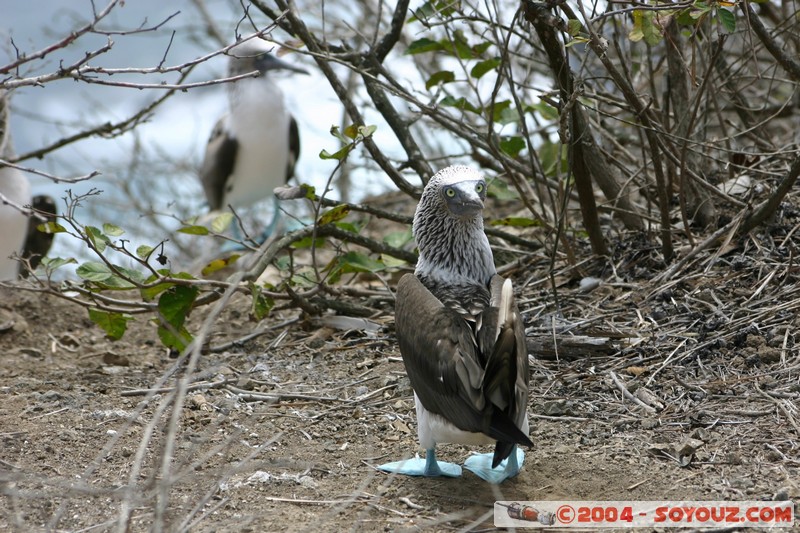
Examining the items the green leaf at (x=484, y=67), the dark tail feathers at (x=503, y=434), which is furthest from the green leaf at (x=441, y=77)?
the dark tail feathers at (x=503, y=434)

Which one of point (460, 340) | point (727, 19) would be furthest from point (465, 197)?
point (727, 19)

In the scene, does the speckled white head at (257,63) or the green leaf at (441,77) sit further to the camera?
the speckled white head at (257,63)

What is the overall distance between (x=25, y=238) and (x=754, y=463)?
529 centimetres

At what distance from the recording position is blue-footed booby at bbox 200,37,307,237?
821cm

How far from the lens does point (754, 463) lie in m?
3.04

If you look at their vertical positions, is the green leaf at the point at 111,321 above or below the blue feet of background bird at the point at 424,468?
above

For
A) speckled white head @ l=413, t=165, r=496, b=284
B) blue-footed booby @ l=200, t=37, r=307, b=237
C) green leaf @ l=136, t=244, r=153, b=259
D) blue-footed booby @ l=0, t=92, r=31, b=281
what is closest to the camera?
speckled white head @ l=413, t=165, r=496, b=284

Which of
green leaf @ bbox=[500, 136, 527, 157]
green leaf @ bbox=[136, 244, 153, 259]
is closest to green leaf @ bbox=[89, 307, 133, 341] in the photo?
green leaf @ bbox=[136, 244, 153, 259]

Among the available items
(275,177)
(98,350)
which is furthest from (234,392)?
(275,177)

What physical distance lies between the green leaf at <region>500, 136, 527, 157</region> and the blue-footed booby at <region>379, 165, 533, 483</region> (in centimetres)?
113

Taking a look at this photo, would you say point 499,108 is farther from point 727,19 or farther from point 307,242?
point 727,19

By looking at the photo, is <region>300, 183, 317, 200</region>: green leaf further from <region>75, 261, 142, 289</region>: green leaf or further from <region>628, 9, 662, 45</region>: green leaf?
<region>628, 9, 662, 45</region>: green leaf

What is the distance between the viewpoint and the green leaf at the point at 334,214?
4.65 metres

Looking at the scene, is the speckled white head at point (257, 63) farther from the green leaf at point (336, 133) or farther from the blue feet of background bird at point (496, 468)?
the blue feet of background bird at point (496, 468)
